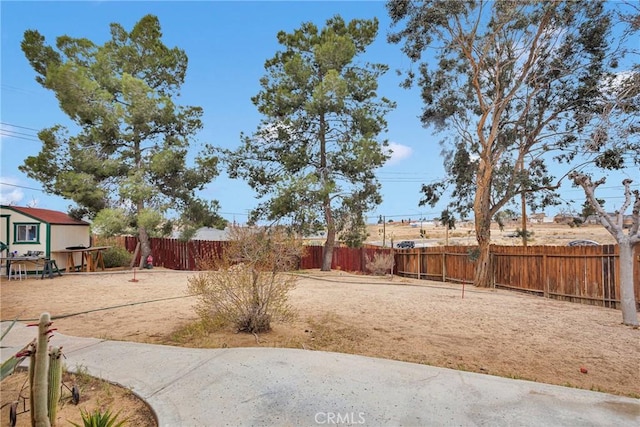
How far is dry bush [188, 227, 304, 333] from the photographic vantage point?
609cm

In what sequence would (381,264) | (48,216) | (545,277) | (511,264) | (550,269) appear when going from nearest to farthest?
(550,269) → (545,277) → (511,264) → (48,216) → (381,264)

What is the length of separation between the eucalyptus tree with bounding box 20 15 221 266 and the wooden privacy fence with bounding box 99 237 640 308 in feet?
7.59

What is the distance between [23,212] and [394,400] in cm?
1764

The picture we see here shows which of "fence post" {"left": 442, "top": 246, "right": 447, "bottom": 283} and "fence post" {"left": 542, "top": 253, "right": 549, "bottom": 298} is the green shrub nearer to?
"fence post" {"left": 442, "top": 246, "right": 447, "bottom": 283}

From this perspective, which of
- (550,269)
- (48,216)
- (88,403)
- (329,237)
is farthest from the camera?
(329,237)

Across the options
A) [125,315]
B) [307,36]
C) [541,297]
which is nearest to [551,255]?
[541,297]

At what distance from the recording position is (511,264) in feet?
49.5

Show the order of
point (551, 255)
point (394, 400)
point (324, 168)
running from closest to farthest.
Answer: point (394, 400) < point (551, 255) < point (324, 168)

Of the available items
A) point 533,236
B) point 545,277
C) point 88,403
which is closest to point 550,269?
point 545,277

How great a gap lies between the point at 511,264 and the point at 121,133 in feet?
57.8

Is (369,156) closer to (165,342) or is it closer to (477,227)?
(477,227)

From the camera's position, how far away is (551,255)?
12.8 meters

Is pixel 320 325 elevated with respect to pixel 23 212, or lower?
lower

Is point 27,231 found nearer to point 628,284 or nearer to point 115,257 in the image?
point 115,257
